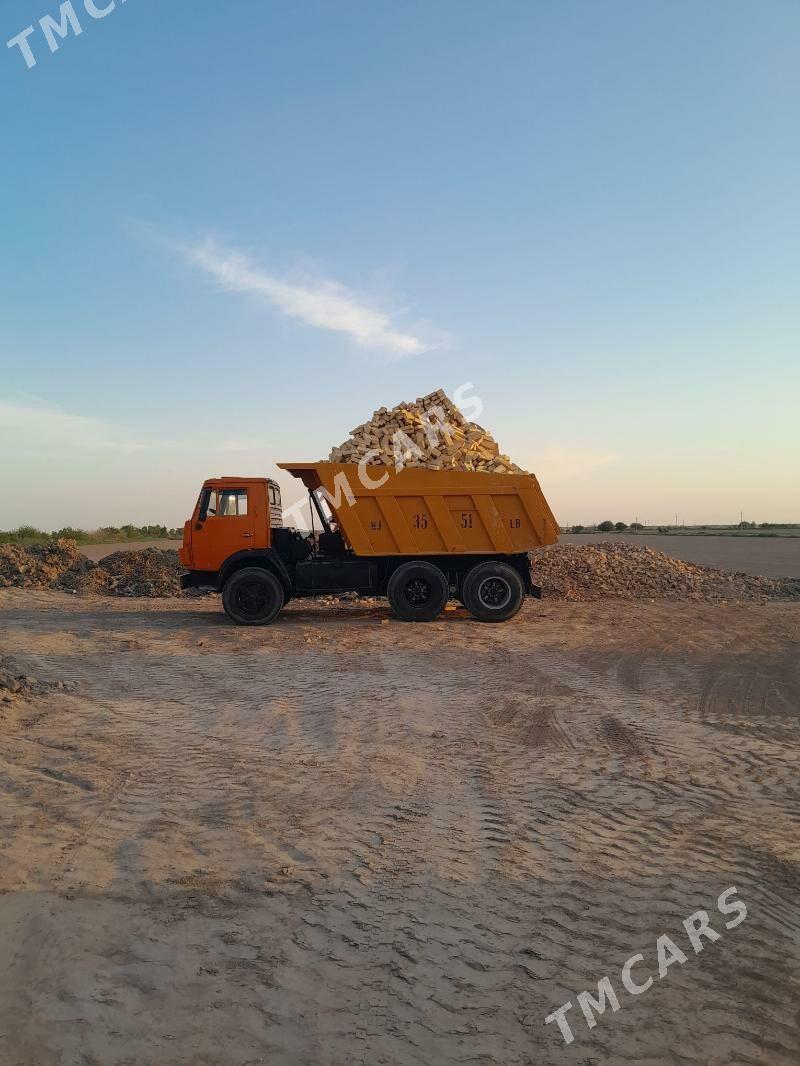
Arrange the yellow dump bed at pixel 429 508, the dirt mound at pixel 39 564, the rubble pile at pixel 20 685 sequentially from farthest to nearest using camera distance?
the dirt mound at pixel 39 564 → the yellow dump bed at pixel 429 508 → the rubble pile at pixel 20 685

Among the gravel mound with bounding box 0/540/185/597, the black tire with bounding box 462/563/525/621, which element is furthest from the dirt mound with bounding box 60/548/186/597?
the black tire with bounding box 462/563/525/621

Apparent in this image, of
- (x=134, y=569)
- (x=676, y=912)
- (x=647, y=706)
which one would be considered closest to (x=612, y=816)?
(x=676, y=912)

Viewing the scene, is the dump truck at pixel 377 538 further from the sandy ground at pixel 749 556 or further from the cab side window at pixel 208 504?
the sandy ground at pixel 749 556

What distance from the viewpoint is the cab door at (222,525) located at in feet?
39.4

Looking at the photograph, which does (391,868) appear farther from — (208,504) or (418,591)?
(208,504)

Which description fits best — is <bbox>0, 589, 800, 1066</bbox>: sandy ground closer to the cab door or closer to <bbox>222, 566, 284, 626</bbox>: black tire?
<bbox>222, 566, 284, 626</bbox>: black tire

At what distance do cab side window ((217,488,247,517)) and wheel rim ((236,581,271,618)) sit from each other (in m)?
1.26

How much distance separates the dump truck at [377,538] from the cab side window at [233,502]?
17 millimetres

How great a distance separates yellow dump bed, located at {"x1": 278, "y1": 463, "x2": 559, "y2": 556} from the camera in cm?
1195

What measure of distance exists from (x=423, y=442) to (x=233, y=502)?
11.4 ft

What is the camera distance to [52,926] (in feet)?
10.8

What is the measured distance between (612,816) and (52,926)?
3.25 metres

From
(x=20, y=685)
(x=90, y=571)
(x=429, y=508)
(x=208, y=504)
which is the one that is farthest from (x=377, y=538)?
(x=90, y=571)

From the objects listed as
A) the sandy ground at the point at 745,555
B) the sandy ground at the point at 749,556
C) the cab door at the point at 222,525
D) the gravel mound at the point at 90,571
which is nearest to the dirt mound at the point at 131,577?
the gravel mound at the point at 90,571
